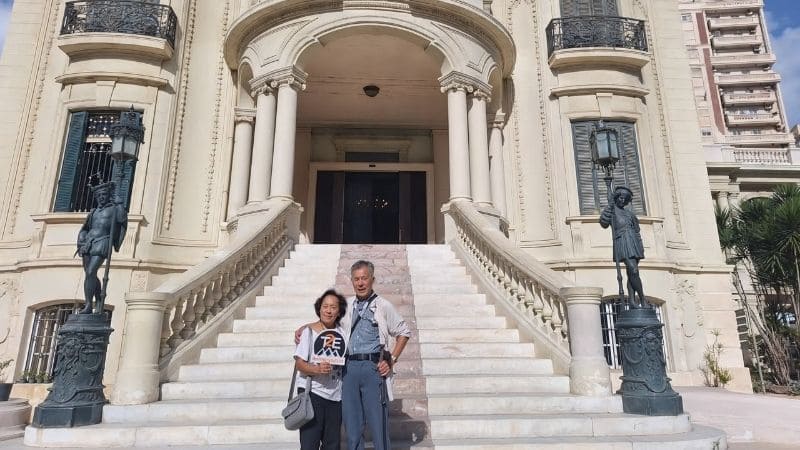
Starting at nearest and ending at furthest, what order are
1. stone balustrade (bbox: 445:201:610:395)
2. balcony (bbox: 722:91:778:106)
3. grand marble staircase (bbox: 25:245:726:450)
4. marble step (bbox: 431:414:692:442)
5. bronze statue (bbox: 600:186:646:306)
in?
grand marble staircase (bbox: 25:245:726:450), marble step (bbox: 431:414:692:442), stone balustrade (bbox: 445:201:610:395), bronze statue (bbox: 600:186:646:306), balcony (bbox: 722:91:778:106)

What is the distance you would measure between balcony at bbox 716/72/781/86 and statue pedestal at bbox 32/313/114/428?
62.0 meters

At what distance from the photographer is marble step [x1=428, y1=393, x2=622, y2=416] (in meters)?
4.61

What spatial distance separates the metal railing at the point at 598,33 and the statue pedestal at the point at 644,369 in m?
9.28

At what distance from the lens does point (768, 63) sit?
171 feet

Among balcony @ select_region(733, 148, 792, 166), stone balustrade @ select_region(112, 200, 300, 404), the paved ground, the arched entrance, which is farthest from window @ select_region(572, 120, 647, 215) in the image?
balcony @ select_region(733, 148, 792, 166)

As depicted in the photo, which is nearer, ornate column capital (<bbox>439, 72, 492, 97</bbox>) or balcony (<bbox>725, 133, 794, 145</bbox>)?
ornate column capital (<bbox>439, 72, 492, 97</bbox>)

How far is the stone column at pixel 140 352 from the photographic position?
4.71 metres

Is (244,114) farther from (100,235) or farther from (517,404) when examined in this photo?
(517,404)

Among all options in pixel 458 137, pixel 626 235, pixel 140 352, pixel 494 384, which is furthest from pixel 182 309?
pixel 458 137

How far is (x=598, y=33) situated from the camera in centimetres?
1228

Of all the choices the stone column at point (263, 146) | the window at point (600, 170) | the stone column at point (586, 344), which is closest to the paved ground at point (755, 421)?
the stone column at point (586, 344)

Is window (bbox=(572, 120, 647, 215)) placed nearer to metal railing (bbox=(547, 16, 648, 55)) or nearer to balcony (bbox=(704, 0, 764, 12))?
metal railing (bbox=(547, 16, 648, 55))

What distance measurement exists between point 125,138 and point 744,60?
64118 mm

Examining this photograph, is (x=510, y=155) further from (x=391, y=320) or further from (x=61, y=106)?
(x=61, y=106)
